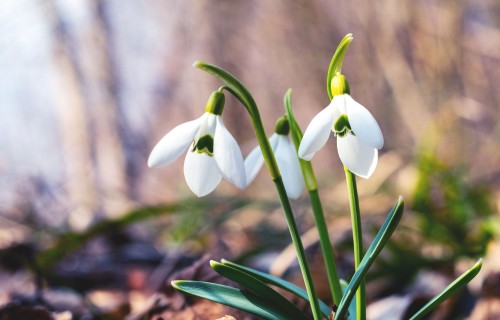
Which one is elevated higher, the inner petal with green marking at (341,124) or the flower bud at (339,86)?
the flower bud at (339,86)

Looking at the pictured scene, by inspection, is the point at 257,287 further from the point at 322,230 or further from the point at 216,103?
the point at 216,103

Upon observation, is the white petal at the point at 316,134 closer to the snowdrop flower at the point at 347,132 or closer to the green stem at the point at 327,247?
the snowdrop flower at the point at 347,132

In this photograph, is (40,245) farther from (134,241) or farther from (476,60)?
(476,60)

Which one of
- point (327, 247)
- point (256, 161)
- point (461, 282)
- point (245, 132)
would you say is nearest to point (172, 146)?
point (256, 161)

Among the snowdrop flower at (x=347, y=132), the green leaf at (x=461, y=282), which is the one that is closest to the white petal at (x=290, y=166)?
the snowdrop flower at (x=347, y=132)

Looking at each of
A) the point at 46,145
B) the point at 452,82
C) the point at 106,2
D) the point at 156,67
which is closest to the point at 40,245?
the point at 452,82
